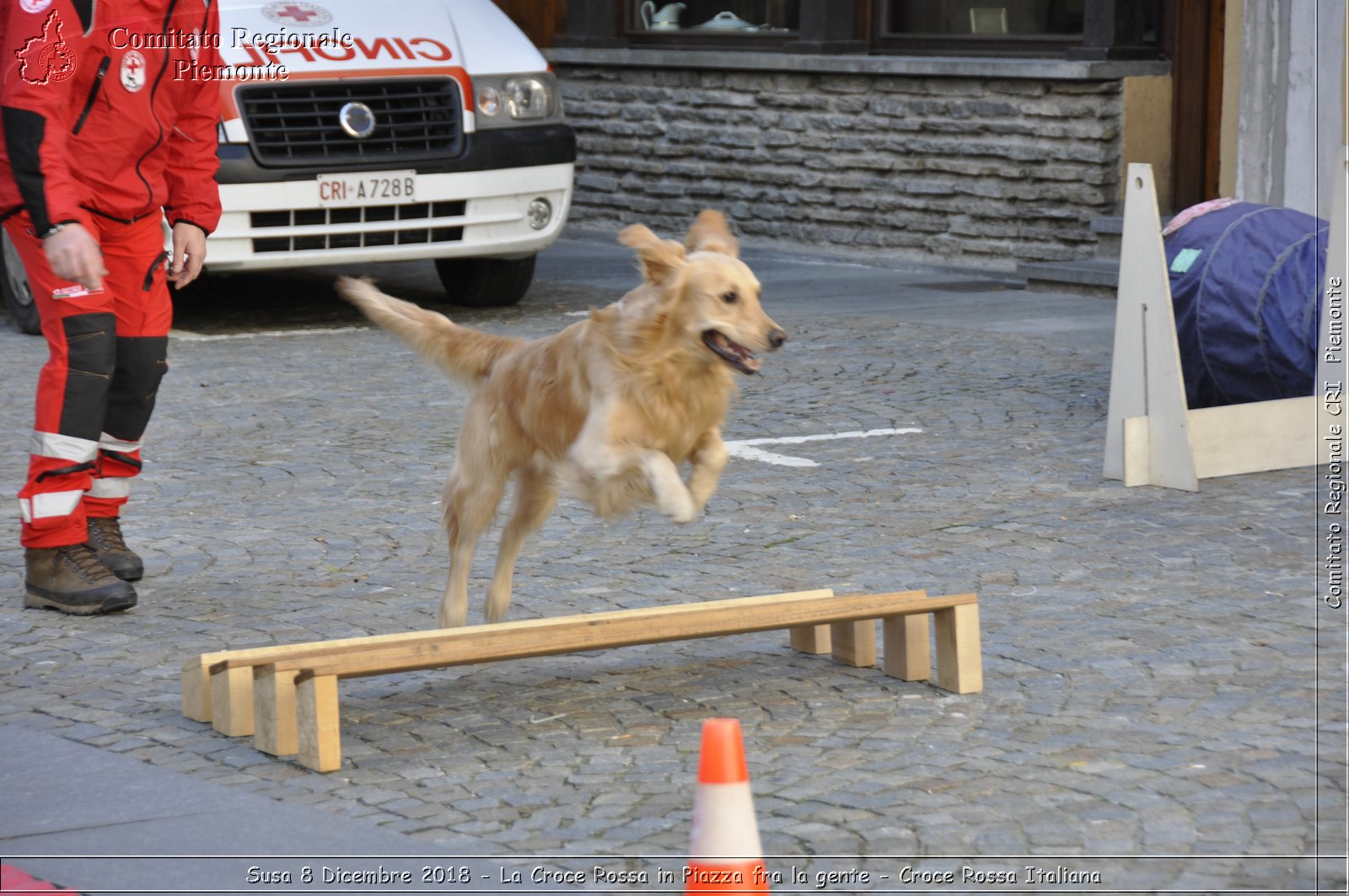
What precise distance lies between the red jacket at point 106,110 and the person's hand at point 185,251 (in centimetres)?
3

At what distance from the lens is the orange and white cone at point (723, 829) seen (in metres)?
3.11

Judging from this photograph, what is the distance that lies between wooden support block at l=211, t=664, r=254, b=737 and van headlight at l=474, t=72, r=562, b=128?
688 cm

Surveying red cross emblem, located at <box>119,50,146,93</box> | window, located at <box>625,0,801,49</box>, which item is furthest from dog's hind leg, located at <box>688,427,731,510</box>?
window, located at <box>625,0,801,49</box>

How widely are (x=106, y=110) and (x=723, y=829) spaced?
11.3 ft

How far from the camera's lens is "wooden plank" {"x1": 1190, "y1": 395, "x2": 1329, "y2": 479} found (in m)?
7.12

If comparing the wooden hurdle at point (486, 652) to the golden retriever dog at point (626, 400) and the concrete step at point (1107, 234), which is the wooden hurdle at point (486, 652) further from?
the concrete step at point (1107, 234)

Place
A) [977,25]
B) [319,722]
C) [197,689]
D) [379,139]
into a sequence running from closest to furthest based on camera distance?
[319,722]
[197,689]
[379,139]
[977,25]

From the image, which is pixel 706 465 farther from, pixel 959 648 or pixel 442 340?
pixel 442 340

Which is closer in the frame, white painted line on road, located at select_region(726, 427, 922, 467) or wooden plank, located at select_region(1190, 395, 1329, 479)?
wooden plank, located at select_region(1190, 395, 1329, 479)

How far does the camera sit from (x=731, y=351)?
4.72m

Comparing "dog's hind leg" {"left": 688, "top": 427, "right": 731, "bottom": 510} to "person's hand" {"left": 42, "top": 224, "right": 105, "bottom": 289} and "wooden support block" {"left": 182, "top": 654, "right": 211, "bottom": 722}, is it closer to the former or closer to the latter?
"wooden support block" {"left": 182, "top": 654, "right": 211, "bottom": 722}

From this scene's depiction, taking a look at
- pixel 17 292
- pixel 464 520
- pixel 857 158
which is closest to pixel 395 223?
pixel 17 292

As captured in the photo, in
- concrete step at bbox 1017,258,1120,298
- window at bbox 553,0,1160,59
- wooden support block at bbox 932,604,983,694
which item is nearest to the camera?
wooden support block at bbox 932,604,983,694

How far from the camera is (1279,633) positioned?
5074 mm
